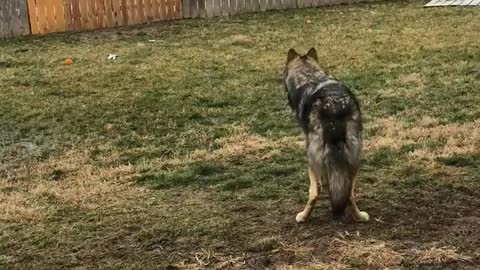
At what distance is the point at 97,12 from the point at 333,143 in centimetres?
910

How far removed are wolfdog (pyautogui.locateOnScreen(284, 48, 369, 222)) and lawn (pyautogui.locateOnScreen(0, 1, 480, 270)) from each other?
0.70 ft

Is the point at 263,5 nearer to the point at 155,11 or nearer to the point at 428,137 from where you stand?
the point at 155,11

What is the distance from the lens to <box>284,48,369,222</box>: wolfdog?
3885 mm

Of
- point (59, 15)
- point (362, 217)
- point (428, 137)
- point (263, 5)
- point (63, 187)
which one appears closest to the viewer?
point (362, 217)

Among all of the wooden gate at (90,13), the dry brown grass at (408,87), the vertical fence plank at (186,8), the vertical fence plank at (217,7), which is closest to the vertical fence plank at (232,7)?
the vertical fence plank at (217,7)

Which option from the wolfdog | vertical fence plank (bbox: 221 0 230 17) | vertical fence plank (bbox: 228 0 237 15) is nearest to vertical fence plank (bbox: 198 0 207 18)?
vertical fence plank (bbox: 221 0 230 17)

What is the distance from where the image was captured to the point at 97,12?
12.1 metres

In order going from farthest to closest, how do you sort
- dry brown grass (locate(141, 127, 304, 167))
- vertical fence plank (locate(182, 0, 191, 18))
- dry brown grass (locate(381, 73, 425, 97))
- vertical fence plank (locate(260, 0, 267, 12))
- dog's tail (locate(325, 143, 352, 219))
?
vertical fence plank (locate(260, 0, 267, 12)), vertical fence plank (locate(182, 0, 191, 18)), dry brown grass (locate(381, 73, 425, 97)), dry brown grass (locate(141, 127, 304, 167)), dog's tail (locate(325, 143, 352, 219))

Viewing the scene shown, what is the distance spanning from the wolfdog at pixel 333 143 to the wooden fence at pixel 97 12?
28.3 feet

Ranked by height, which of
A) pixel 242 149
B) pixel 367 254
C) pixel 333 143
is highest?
pixel 333 143

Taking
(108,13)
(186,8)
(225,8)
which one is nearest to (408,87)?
(225,8)

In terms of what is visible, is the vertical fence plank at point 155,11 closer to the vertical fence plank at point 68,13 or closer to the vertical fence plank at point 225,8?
the vertical fence plank at point 225,8

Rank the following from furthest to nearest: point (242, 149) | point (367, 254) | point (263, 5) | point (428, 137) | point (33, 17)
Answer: point (263, 5) → point (33, 17) → point (242, 149) → point (428, 137) → point (367, 254)

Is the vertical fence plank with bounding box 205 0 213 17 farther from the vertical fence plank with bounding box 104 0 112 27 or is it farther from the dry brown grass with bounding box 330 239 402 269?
the dry brown grass with bounding box 330 239 402 269
